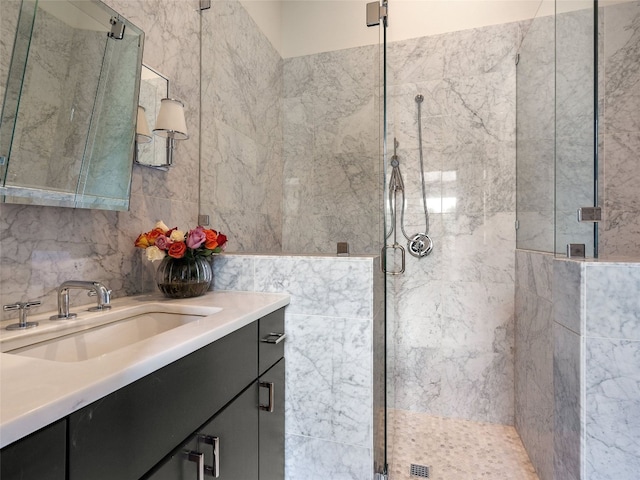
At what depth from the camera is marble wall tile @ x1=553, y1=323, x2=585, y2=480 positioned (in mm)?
1000

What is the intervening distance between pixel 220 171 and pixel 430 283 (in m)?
1.52

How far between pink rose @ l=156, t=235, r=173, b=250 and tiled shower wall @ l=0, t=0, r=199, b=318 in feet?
0.60

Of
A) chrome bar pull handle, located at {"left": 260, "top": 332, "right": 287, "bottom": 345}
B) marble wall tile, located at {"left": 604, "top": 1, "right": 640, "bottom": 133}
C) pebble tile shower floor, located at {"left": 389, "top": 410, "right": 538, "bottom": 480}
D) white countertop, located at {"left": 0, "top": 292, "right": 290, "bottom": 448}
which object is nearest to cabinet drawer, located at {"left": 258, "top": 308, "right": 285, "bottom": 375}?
chrome bar pull handle, located at {"left": 260, "top": 332, "right": 287, "bottom": 345}

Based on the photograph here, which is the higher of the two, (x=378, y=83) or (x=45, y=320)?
(x=378, y=83)

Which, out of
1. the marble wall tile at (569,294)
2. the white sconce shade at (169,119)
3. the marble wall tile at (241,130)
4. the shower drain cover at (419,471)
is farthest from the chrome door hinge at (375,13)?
the shower drain cover at (419,471)

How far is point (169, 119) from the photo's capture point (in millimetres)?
1373

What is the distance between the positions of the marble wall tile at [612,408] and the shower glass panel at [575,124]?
30 cm

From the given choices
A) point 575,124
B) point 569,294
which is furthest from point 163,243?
point 575,124

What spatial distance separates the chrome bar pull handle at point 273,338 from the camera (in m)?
1.17

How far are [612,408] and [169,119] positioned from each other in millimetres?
1866

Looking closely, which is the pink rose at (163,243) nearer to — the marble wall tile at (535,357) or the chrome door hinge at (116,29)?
the chrome door hinge at (116,29)

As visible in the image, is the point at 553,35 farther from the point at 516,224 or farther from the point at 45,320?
the point at 45,320

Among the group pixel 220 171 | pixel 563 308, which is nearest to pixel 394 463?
pixel 563 308

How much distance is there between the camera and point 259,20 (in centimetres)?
198
